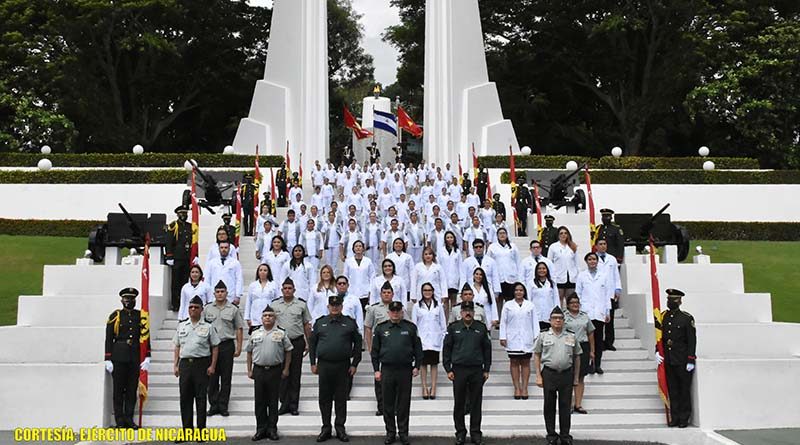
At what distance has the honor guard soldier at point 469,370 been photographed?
259 inches

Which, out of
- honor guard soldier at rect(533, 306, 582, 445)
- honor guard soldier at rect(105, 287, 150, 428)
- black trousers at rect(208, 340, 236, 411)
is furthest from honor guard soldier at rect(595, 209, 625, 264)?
honor guard soldier at rect(105, 287, 150, 428)

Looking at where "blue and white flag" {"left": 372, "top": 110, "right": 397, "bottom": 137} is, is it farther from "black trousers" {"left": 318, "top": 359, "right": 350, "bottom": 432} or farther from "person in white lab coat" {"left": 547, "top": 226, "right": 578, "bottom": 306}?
"black trousers" {"left": 318, "top": 359, "right": 350, "bottom": 432}

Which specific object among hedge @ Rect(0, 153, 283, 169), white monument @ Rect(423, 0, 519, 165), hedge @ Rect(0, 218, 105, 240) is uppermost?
white monument @ Rect(423, 0, 519, 165)

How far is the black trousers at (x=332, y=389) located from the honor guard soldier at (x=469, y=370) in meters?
0.93

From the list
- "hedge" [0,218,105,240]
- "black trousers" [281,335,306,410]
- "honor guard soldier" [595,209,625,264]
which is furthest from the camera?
"hedge" [0,218,105,240]

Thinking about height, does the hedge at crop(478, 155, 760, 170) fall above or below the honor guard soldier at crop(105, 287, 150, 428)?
above

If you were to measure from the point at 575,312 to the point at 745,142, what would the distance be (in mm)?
23596

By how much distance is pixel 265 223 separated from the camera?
10.6 metres

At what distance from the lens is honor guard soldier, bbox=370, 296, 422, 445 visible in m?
6.56

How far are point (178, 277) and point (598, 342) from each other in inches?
206

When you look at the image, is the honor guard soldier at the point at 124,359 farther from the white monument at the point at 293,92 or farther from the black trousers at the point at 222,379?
the white monument at the point at 293,92

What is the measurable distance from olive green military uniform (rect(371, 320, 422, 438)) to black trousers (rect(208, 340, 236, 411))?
1609 mm

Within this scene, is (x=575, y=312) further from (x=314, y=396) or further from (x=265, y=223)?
(x=265, y=223)

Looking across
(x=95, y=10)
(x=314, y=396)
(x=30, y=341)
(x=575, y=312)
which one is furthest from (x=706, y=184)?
(x=95, y=10)
